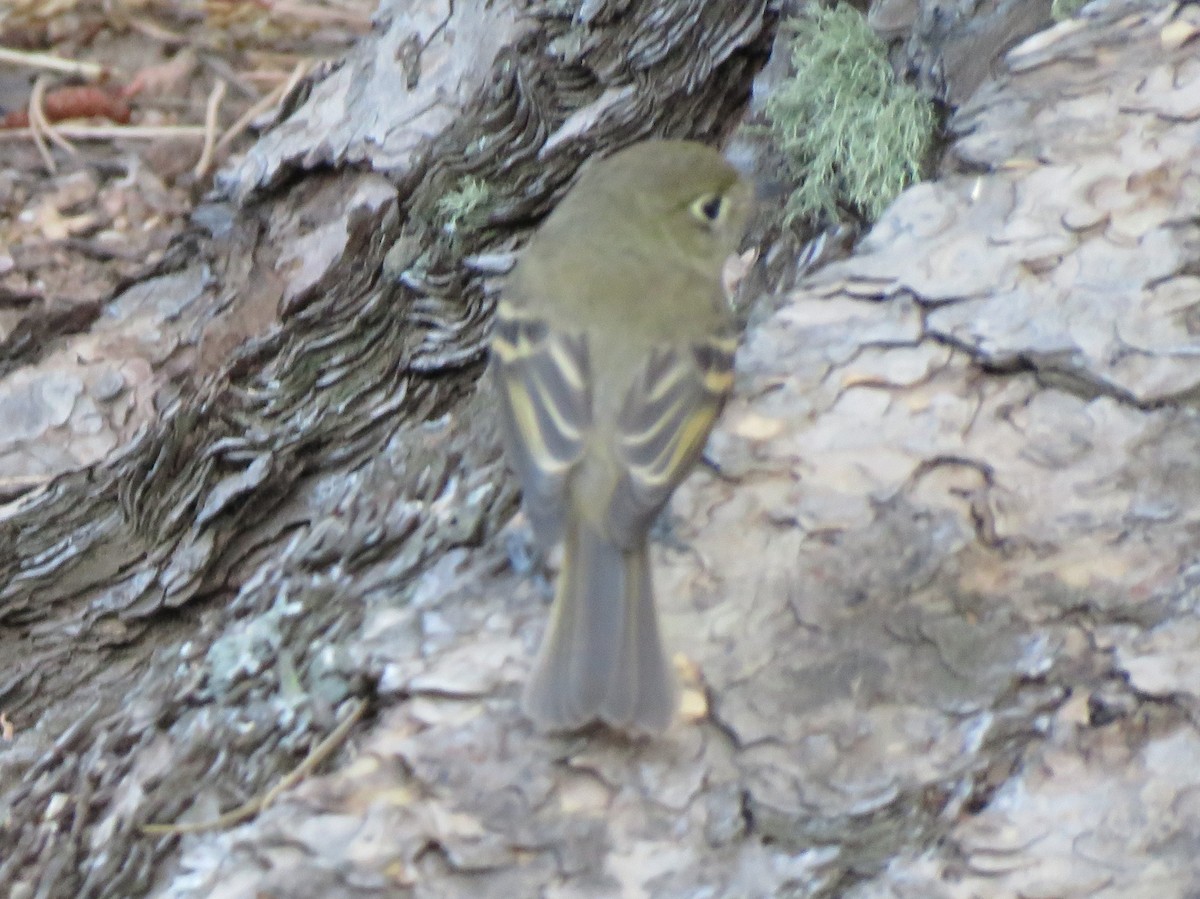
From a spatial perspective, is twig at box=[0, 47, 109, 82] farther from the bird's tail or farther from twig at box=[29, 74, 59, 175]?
the bird's tail

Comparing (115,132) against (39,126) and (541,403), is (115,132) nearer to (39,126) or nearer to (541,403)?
(39,126)

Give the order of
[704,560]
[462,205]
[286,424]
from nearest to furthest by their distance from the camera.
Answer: [704,560] → [286,424] → [462,205]

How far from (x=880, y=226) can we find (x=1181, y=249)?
0.54m

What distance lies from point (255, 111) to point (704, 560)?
2724 mm

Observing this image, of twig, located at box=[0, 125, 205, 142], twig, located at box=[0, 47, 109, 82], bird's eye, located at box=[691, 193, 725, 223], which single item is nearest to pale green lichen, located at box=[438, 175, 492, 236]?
bird's eye, located at box=[691, 193, 725, 223]

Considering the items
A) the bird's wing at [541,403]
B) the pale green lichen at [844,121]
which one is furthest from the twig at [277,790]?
the pale green lichen at [844,121]

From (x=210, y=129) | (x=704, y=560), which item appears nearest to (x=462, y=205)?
(x=704, y=560)

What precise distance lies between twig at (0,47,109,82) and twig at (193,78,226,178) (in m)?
0.39

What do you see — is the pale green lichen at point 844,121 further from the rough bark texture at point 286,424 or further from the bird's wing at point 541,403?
the bird's wing at point 541,403

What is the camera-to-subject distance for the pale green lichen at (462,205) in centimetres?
301

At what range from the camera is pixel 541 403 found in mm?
2545

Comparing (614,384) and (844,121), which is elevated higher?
(844,121)

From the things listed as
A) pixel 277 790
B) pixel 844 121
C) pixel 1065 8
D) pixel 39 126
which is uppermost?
pixel 39 126

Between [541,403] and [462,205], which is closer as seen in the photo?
[541,403]
